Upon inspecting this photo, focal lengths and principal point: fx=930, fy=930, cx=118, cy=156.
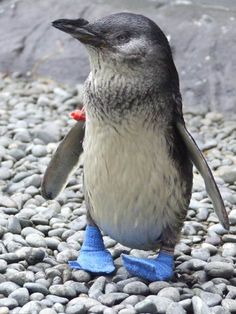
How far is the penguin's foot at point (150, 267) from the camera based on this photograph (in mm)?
3352

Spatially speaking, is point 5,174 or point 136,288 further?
point 5,174

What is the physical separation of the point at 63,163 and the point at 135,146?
573 mm

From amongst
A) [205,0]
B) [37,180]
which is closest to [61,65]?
[205,0]

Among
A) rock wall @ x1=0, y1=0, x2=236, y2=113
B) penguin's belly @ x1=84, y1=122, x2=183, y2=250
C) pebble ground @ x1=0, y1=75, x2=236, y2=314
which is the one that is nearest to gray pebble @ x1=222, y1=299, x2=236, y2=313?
pebble ground @ x1=0, y1=75, x2=236, y2=314

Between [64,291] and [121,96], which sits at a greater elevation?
[121,96]

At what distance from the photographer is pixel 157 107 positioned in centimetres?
318

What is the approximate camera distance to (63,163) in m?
3.68

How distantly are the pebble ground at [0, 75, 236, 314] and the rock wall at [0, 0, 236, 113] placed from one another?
1.04 ft

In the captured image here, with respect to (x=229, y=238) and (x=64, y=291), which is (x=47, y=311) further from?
(x=229, y=238)

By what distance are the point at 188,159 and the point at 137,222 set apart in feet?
0.98

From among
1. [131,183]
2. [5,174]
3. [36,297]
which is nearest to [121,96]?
[131,183]

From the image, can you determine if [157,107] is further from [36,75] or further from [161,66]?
[36,75]

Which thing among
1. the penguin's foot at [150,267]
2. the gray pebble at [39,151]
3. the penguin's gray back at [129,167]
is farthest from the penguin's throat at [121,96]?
the gray pebble at [39,151]

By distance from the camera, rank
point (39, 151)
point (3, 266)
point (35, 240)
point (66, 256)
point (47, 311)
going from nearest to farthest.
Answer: point (47, 311) → point (3, 266) → point (66, 256) → point (35, 240) → point (39, 151)
